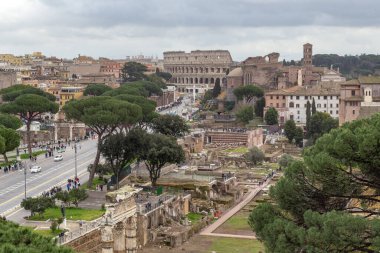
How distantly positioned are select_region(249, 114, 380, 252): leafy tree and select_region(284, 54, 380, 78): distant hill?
439 ft

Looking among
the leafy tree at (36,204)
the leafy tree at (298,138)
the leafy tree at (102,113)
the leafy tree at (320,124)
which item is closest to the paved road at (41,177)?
the leafy tree at (36,204)

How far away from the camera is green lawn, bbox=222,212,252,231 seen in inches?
1417

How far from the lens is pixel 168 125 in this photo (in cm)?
5728

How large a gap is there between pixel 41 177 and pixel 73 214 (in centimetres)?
1091

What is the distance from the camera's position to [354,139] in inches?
690

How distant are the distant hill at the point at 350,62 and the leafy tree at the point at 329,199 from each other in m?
134

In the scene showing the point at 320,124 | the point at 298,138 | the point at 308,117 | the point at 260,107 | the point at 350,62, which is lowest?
the point at 298,138

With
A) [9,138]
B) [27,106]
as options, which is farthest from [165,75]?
[9,138]

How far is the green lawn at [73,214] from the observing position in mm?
30438

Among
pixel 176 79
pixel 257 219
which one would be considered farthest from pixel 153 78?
pixel 257 219

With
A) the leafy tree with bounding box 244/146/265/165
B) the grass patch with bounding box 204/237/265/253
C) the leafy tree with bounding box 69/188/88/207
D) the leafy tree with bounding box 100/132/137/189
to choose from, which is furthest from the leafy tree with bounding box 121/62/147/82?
the grass patch with bounding box 204/237/265/253

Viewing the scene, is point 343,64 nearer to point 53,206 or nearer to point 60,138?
point 60,138

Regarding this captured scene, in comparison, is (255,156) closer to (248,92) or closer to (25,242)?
(248,92)

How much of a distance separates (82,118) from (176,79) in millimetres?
113999
